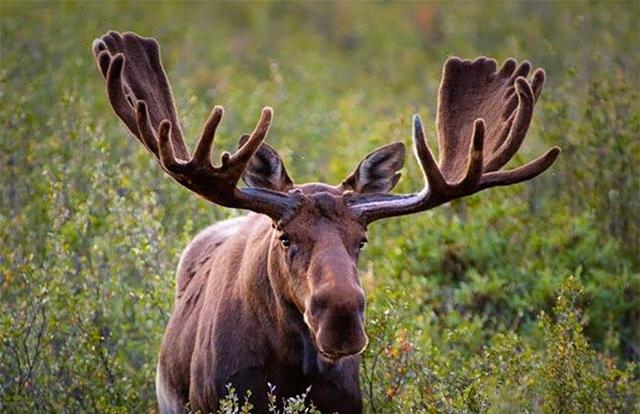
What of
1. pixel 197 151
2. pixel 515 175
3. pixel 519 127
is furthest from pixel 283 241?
pixel 519 127

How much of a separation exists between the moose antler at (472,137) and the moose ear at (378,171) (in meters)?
0.13

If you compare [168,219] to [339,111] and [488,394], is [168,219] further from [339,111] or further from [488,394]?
[339,111]

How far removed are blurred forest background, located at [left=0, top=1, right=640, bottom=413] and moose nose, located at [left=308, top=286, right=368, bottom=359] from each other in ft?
3.37

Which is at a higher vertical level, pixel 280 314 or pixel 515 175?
pixel 515 175

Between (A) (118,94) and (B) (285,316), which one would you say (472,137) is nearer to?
(B) (285,316)

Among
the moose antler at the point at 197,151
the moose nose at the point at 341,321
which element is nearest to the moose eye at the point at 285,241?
the moose antler at the point at 197,151

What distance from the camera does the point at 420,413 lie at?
833 centimetres

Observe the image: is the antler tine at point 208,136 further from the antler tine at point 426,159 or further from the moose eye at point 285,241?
the antler tine at point 426,159

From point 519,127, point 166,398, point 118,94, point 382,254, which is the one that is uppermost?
point 118,94

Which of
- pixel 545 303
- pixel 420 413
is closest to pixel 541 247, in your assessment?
pixel 545 303

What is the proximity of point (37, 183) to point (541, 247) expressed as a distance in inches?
150

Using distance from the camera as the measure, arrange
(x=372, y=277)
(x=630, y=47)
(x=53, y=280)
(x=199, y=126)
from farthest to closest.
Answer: (x=630, y=47)
(x=199, y=126)
(x=372, y=277)
(x=53, y=280)

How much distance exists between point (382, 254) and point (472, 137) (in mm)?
4561

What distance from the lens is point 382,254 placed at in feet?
39.8
